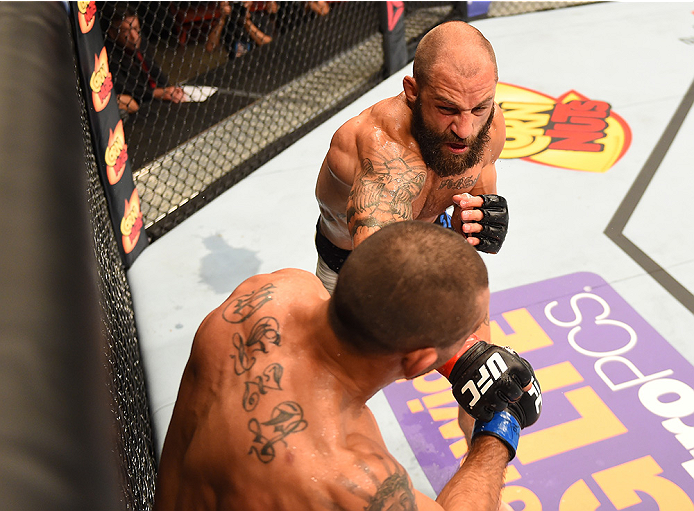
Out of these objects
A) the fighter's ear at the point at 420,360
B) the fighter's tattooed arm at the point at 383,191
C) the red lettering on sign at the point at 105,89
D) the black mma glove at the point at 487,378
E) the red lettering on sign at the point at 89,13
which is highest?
the fighter's ear at the point at 420,360

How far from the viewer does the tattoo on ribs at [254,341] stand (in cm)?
125

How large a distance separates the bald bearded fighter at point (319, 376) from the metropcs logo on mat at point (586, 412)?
33.9 inches

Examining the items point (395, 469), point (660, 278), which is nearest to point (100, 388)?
point (395, 469)

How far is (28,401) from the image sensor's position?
977 mm

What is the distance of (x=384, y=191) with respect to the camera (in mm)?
1776

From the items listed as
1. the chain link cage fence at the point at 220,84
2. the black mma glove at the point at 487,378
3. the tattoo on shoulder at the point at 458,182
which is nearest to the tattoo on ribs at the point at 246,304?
the black mma glove at the point at 487,378

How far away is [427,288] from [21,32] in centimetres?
176

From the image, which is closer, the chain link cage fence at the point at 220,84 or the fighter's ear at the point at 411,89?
the fighter's ear at the point at 411,89

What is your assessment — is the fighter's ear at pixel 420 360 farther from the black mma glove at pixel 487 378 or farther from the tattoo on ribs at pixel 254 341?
the black mma glove at pixel 487 378

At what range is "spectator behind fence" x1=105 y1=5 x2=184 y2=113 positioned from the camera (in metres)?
3.96

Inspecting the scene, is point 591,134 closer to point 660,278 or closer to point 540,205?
point 540,205

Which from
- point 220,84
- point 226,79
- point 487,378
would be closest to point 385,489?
point 487,378

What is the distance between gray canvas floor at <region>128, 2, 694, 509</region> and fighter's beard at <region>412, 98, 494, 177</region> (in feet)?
3.50

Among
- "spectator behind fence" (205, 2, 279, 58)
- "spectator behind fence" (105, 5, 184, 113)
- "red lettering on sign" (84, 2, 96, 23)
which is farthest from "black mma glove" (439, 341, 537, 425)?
"spectator behind fence" (205, 2, 279, 58)
